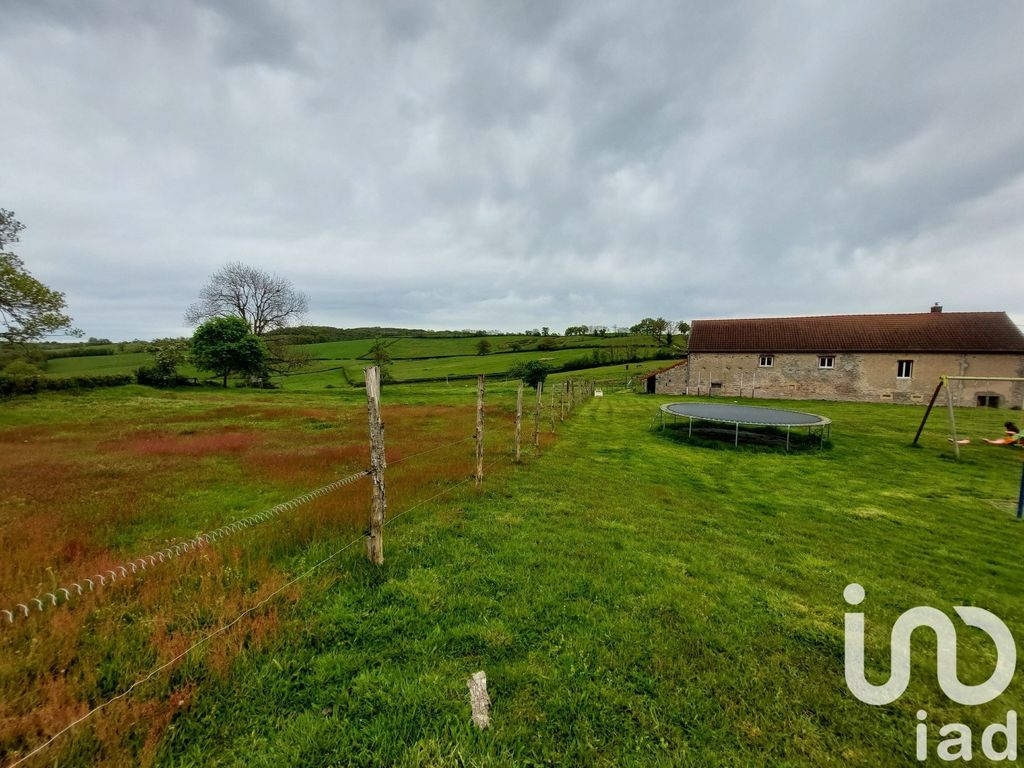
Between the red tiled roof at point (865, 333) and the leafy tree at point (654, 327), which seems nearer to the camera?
the red tiled roof at point (865, 333)

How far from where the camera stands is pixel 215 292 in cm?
4838

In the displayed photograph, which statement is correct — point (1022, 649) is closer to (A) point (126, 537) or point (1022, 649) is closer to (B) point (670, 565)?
(B) point (670, 565)

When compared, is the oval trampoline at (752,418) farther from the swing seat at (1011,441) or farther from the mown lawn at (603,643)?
the mown lawn at (603,643)

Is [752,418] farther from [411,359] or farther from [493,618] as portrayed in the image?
[411,359]

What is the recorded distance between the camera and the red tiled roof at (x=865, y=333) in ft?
105

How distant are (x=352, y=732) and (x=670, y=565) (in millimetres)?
5017

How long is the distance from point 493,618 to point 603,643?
4.34 feet

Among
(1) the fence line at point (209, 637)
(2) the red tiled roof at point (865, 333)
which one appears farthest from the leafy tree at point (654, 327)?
(1) the fence line at point (209, 637)

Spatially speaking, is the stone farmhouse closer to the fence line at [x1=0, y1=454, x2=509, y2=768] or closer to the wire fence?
the fence line at [x1=0, y1=454, x2=509, y2=768]

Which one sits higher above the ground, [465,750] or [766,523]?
[465,750]

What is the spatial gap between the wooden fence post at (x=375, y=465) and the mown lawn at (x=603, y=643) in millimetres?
324

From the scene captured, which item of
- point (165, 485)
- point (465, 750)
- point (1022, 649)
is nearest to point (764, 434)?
point (1022, 649)

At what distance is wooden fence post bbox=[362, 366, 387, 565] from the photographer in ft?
17.1

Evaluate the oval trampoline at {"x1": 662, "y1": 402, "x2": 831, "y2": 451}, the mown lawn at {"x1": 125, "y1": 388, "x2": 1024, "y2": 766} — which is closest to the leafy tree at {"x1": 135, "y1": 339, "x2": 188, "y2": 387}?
the mown lawn at {"x1": 125, "y1": 388, "x2": 1024, "y2": 766}
